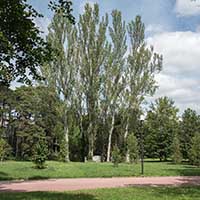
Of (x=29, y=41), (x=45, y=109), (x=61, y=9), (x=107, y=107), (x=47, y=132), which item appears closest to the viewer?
(x=61, y=9)

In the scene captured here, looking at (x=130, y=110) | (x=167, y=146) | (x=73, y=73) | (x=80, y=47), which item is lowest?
(x=167, y=146)

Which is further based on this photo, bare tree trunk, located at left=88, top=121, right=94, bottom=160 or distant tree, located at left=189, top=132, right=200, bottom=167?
bare tree trunk, located at left=88, top=121, right=94, bottom=160

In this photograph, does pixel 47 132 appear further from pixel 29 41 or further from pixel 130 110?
pixel 29 41

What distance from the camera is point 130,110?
3894cm

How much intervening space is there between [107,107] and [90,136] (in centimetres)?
378

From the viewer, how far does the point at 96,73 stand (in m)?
36.8

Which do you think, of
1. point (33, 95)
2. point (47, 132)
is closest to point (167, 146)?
point (47, 132)

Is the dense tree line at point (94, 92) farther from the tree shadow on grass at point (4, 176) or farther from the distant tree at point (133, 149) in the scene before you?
the tree shadow on grass at point (4, 176)

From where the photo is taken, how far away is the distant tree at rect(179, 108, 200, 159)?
45991mm

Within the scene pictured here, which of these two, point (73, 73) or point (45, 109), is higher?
point (73, 73)

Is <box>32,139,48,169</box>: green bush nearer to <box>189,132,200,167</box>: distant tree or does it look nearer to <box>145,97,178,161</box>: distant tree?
<box>189,132,200,167</box>: distant tree

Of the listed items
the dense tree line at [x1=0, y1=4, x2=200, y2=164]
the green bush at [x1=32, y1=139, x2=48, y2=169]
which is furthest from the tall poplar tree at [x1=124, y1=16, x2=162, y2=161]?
the green bush at [x1=32, y1=139, x2=48, y2=169]

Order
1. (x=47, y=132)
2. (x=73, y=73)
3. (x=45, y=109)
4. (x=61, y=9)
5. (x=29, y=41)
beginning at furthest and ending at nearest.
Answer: (x=47, y=132), (x=45, y=109), (x=73, y=73), (x=29, y=41), (x=61, y=9)

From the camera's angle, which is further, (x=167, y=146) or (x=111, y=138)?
(x=167, y=146)
